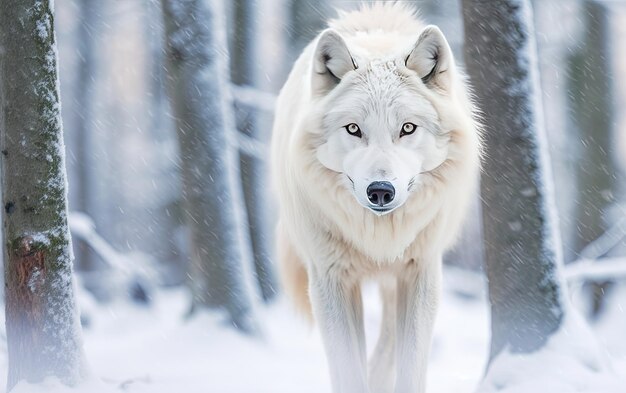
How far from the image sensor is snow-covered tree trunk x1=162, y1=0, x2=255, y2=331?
6527 millimetres

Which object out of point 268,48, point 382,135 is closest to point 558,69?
point 268,48

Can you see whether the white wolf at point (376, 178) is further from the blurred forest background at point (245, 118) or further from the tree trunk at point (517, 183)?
the blurred forest background at point (245, 118)

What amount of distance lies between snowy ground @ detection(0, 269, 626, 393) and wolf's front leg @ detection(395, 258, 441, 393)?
1.72 feet

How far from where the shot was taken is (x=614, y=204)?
10109mm

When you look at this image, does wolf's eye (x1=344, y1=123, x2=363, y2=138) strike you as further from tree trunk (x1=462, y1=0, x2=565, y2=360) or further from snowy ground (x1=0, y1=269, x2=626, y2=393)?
snowy ground (x1=0, y1=269, x2=626, y2=393)

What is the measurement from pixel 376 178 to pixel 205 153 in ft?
11.2

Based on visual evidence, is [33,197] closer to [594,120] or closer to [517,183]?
[517,183]

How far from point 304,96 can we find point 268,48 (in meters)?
11.7

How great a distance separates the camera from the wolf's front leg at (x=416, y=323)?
424 centimetres

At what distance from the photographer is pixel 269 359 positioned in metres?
5.95

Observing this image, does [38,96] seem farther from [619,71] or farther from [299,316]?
[619,71]

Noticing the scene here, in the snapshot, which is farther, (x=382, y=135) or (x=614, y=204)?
(x=614, y=204)

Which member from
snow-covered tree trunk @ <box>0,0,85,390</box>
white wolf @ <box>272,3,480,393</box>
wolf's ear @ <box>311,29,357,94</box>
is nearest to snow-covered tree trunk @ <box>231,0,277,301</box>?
white wolf @ <box>272,3,480,393</box>

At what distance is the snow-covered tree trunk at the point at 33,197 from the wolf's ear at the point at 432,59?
75.9 inches
